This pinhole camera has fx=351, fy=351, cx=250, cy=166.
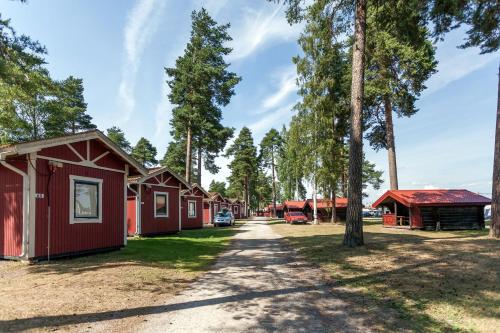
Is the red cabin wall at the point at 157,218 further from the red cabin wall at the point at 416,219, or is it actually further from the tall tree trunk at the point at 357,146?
the red cabin wall at the point at 416,219

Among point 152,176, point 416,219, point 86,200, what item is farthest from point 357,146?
point 416,219

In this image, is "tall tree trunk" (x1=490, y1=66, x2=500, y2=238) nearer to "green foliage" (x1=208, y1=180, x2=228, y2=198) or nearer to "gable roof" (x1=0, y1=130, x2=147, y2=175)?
"gable roof" (x1=0, y1=130, x2=147, y2=175)

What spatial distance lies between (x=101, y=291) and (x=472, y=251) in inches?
421

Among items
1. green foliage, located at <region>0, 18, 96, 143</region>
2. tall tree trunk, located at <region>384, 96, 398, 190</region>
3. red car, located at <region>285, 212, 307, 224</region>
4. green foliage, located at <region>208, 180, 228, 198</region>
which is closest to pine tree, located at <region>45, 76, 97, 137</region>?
green foliage, located at <region>0, 18, 96, 143</region>

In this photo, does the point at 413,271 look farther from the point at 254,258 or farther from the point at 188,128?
the point at 188,128

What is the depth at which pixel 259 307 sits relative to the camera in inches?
228

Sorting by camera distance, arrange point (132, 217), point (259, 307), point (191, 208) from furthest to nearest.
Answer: point (191, 208) < point (132, 217) < point (259, 307)

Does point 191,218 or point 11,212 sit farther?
point 191,218

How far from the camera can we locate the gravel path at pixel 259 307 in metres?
4.85

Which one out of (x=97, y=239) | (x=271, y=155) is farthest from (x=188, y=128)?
(x=271, y=155)

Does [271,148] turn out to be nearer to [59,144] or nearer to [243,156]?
[243,156]

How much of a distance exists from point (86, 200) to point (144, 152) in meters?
54.3

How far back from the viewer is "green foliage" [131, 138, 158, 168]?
64062mm

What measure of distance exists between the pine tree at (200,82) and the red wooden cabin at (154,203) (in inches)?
269
